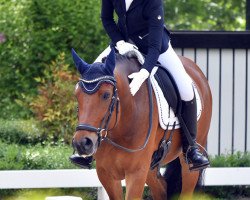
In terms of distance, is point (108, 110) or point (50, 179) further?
point (50, 179)

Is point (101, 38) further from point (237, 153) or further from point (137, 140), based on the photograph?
point (137, 140)

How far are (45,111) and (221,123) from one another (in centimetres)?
227

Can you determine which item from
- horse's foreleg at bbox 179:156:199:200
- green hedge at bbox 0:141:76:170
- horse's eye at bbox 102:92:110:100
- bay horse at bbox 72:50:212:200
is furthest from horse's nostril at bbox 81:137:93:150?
green hedge at bbox 0:141:76:170

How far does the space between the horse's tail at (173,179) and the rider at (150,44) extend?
57cm

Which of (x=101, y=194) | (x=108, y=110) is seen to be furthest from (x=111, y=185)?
(x=101, y=194)

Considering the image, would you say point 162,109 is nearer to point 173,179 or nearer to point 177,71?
point 177,71

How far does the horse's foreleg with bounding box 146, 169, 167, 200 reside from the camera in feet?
30.3

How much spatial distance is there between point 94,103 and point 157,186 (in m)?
2.14

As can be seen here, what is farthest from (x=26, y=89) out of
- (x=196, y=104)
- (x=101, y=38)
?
(x=196, y=104)

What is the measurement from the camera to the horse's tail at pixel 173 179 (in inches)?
371

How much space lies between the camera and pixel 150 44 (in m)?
8.13

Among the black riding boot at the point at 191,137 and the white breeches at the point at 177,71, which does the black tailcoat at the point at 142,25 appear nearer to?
the white breeches at the point at 177,71

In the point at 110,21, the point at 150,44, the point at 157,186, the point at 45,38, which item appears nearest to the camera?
the point at 150,44

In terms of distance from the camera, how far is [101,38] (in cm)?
1470
